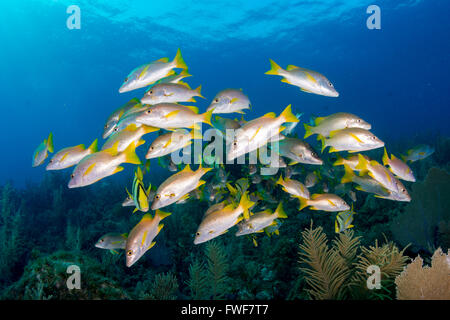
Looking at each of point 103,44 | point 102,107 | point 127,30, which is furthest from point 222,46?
point 102,107

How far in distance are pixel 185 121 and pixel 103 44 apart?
45.8 m

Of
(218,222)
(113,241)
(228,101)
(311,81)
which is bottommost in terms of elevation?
(113,241)

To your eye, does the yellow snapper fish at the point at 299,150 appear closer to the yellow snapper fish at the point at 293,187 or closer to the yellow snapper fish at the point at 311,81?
the yellow snapper fish at the point at 293,187

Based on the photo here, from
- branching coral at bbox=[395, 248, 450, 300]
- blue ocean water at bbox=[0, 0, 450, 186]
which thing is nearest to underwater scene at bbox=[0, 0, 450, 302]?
branching coral at bbox=[395, 248, 450, 300]

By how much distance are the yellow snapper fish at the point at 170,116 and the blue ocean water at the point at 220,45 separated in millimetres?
21203

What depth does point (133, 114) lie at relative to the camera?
2994mm

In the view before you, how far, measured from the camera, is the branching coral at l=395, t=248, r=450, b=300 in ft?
7.64

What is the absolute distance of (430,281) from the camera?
7.71 ft

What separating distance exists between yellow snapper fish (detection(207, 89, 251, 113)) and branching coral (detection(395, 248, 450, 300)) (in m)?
2.80

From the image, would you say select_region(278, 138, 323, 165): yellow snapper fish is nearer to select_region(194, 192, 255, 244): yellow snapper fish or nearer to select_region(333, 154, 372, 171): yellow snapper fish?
select_region(333, 154, 372, 171): yellow snapper fish

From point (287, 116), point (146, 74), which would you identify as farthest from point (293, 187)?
point (146, 74)

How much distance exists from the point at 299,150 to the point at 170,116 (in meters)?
1.85

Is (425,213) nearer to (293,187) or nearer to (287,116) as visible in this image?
(293,187)

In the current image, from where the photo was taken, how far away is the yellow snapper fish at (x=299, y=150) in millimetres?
3311
